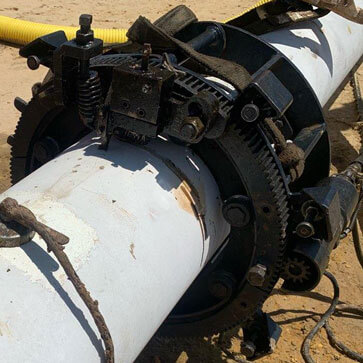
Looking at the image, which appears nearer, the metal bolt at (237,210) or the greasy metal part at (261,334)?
the metal bolt at (237,210)

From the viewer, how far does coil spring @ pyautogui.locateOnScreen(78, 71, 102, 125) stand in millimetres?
1729

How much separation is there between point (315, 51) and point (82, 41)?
126 cm

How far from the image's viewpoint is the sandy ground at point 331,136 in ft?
8.24

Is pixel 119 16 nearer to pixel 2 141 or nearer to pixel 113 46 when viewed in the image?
pixel 2 141

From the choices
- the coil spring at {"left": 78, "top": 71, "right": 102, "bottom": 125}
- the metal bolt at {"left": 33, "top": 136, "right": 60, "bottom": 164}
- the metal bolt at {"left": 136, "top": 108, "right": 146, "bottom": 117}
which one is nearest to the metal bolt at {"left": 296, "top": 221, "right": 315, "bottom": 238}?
the metal bolt at {"left": 136, "top": 108, "right": 146, "bottom": 117}

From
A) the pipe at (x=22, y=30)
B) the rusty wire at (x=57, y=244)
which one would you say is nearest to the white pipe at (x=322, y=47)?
the rusty wire at (x=57, y=244)

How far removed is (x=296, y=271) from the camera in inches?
74.4

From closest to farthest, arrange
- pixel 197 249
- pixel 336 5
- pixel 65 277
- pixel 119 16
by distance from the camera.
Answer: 1. pixel 65 277
2. pixel 197 249
3. pixel 336 5
4. pixel 119 16

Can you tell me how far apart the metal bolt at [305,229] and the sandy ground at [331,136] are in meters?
0.89

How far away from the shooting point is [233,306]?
1.94 meters

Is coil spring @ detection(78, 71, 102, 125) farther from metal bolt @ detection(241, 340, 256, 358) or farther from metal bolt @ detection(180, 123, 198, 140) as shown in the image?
metal bolt @ detection(241, 340, 256, 358)

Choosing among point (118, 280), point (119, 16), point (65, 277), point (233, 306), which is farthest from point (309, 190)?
point (119, 16)

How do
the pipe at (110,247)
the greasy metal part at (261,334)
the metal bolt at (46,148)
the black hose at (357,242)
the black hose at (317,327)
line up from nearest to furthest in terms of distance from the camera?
the pipe at (110,247)
the metal bolt at (46,148)
the greasy metal part at (261,334)
the black hose at (317,327)
the black hose at (357,242)

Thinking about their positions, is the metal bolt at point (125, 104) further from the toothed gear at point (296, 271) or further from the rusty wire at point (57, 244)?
the toothed gear at point (296, 271)
